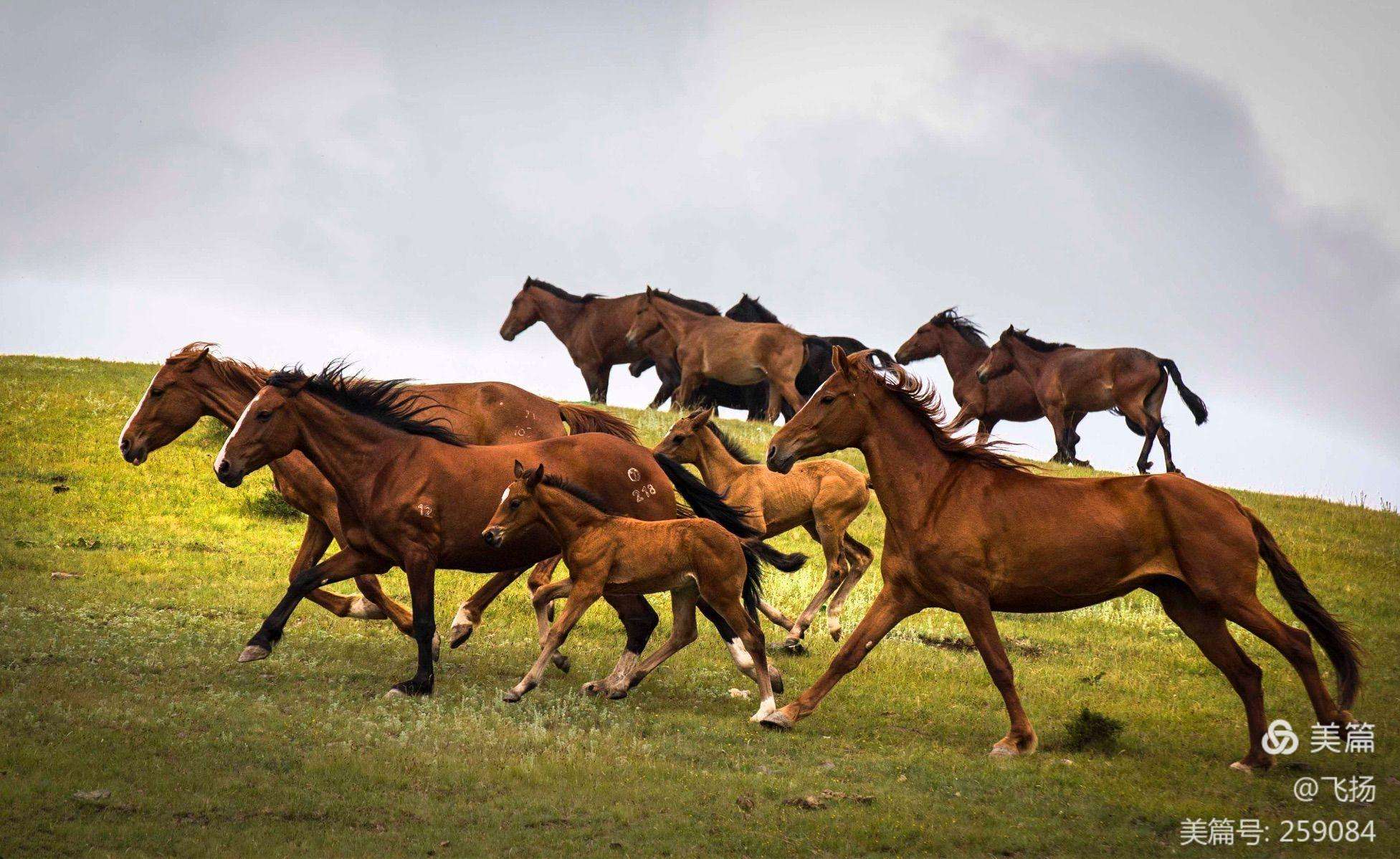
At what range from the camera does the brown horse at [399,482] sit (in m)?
10.4

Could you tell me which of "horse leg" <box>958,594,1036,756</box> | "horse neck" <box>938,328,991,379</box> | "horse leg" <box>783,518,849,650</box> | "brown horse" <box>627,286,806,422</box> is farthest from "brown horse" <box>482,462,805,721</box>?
"horse neck" <box>938,328,991,379</box>

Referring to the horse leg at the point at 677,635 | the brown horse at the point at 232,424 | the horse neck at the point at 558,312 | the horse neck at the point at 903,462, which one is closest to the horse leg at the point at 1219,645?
the horse neck at the point at 903,462

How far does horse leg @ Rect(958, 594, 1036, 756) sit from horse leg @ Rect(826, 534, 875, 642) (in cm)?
408

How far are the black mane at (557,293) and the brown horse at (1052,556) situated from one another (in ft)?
75.8

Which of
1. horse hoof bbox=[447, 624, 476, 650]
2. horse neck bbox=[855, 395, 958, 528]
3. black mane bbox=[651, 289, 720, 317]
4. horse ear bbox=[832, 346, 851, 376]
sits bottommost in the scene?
horse hoof bbox=[447, 624, 476, 650]

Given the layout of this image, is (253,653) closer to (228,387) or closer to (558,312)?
(228,387)

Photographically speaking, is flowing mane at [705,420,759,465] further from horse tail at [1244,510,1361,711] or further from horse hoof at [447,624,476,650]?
horse tail at [1244,510,1361,711]

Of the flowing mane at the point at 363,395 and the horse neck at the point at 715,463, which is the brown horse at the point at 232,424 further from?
the horse neck at the point at 715,463

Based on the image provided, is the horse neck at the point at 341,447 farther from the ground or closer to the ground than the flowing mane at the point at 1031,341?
closer to the ground

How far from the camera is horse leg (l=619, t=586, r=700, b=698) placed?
1049cm

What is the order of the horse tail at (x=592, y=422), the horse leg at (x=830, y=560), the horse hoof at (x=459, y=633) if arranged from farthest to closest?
the horse leg at (x=830, y=560) < the horse tail at (x=592, y=422) < the horse hoof at (x=459, y=633)

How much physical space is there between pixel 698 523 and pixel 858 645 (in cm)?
142

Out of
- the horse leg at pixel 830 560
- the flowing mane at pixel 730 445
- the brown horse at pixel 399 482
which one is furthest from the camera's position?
the flowing mane at pixel 730 445

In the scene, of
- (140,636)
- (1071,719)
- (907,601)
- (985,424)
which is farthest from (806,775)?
(985,424)
